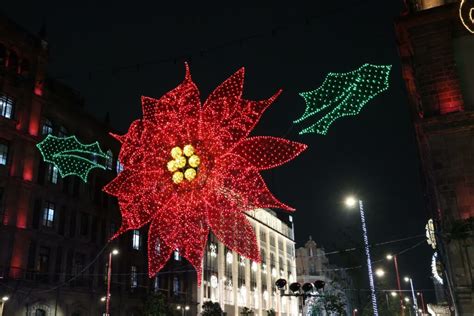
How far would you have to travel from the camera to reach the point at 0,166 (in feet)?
103

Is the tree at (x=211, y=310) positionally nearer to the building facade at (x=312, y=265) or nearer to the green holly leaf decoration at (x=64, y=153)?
the green holly leaf decoration at (x=64, y=153)

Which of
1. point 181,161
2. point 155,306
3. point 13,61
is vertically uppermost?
point 13,61

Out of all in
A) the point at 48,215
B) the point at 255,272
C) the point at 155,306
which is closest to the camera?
the point at 48,215

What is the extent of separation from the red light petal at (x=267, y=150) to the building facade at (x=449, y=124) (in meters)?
4.63

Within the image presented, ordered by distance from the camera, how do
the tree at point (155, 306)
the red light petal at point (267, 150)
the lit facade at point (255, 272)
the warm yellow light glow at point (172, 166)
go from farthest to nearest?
1. the lit facade at point (255, 272)
2. the tree at point (155, 306)
3. the warm yellow light glow at point (172, 166)
4. the red light petal at point (267, 150)

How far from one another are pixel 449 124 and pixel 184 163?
26.0 feet

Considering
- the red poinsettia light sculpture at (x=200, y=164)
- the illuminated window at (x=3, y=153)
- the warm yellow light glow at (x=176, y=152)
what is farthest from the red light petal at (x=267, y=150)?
the illuminated window at (x=3, y=153)

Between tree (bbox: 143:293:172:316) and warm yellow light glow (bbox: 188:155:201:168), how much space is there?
29.1m

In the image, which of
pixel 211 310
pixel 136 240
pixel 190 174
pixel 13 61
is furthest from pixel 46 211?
pixel 190 174

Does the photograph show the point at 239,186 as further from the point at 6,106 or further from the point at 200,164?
the point at 6,106

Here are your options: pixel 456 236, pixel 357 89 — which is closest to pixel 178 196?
pixel 357 89

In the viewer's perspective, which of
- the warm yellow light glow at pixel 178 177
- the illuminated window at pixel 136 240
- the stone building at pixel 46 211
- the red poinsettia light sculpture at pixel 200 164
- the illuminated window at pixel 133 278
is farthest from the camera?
the illuminated window at pixel 136 240

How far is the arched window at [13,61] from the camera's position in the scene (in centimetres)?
3334

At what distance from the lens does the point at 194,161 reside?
13414 millimetres
